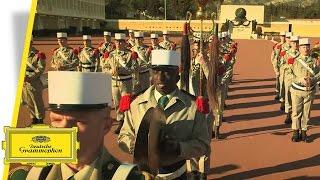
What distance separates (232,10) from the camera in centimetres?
312

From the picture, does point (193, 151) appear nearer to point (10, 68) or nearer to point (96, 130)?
point (96, 130)

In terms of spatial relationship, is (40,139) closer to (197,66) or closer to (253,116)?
(197,66)

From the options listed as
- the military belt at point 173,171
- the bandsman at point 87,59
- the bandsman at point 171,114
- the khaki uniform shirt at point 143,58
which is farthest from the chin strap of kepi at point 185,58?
the khaki uniform shirt at point 143,58

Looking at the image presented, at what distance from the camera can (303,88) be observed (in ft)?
17.2

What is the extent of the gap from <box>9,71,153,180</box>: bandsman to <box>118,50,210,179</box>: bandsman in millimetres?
463

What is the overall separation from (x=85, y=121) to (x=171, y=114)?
680mm

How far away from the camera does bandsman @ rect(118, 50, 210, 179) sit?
244 centimetres

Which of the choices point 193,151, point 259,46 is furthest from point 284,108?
→ point 193,151

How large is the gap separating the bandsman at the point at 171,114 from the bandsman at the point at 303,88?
2.49 meters

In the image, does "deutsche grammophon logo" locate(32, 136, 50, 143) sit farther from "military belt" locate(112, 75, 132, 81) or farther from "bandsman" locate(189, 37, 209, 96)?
"military belt" locate(112, 75, 132, 81)

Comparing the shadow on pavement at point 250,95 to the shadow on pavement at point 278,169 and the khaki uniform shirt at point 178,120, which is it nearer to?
the shadow on pavement at point 278,169

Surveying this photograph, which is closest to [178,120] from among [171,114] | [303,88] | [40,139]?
[171,114]

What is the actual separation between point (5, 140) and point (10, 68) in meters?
0.32

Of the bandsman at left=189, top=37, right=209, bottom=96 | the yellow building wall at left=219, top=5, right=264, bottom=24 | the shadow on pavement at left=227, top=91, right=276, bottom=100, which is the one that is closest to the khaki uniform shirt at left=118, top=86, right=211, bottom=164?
the yellow building wall at left=219, top=5, right=264, bottom=24
